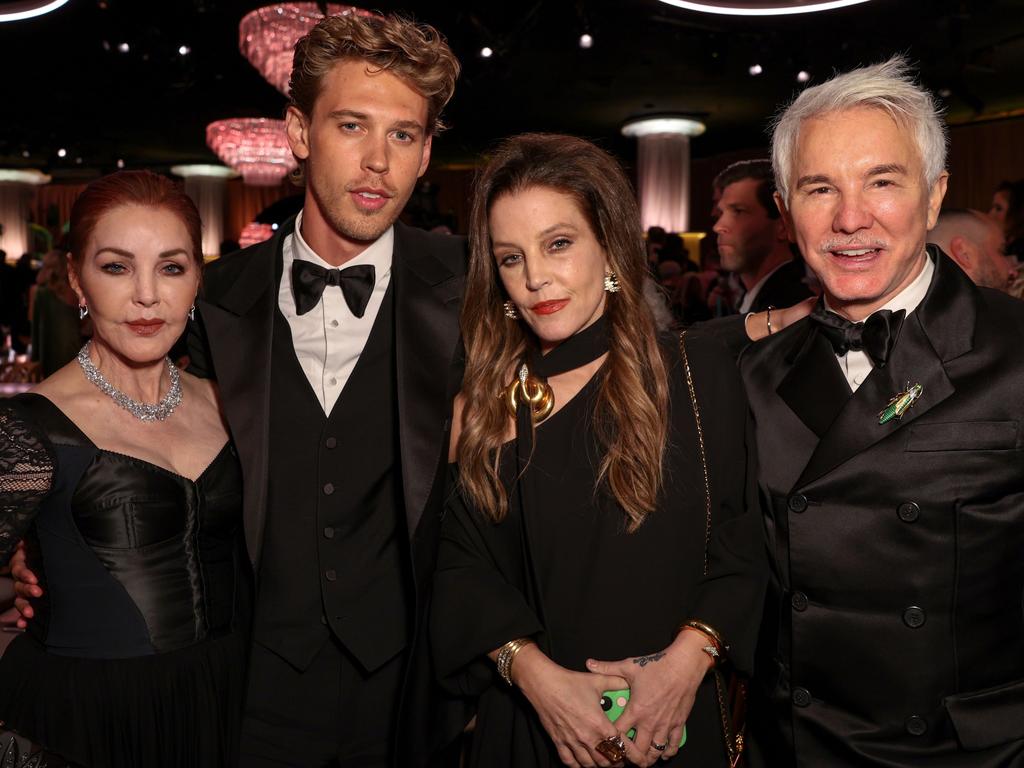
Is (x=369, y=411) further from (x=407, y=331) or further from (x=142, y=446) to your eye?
(x=142, y=446)

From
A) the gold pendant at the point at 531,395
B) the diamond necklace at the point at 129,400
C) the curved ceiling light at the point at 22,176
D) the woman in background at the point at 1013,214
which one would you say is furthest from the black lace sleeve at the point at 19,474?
the curved ceiling light at the point at 22,176

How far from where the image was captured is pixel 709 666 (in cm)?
167

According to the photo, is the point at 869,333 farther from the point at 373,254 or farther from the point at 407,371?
the point at 373,254

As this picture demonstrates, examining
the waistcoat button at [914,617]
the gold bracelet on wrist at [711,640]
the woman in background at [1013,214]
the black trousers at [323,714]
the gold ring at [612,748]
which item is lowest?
the black trousers at [323,714]

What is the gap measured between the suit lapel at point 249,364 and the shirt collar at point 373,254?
85 mm

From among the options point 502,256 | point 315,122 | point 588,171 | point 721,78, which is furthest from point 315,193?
point 721,78

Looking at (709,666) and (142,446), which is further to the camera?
(142,446)

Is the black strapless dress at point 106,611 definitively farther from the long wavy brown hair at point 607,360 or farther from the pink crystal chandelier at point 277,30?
the pink crystal chandelier at point 277,30

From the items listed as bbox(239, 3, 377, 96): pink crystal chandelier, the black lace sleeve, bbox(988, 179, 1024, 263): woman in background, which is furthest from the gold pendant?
bbox(239, 3, 377, 96): pink crystal chandelier

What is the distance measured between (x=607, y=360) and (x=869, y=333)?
507 millimetres

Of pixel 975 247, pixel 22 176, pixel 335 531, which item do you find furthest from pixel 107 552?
pixel 22 176

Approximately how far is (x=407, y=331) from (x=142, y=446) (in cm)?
62

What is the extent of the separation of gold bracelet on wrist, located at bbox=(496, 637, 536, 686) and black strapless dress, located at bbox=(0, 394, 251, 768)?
67 centimetres

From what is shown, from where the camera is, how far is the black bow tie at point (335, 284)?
2.06 meters
